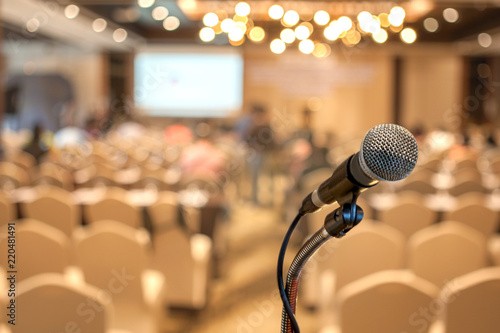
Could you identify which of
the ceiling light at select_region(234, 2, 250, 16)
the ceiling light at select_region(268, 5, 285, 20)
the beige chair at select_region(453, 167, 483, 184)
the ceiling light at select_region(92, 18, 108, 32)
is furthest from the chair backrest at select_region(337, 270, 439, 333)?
the ceiling light at select_region(92, 18, 108, 32)

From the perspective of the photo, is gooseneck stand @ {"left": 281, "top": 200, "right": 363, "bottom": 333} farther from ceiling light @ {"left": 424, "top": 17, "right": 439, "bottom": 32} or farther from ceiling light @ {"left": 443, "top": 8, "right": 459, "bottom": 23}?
ceiling light @ {"left": 424, "top": 17, "right": 439, "bottom": 32}

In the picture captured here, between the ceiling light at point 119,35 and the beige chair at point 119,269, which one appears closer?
the beige chair at point 119,269

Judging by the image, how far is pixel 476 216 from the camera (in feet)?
14.7

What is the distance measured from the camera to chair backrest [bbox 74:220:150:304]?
3.10m

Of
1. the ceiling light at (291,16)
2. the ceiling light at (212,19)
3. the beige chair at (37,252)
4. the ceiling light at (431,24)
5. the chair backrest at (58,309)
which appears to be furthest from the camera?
the ceiling light at (431,24)

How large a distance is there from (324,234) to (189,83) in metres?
17.2

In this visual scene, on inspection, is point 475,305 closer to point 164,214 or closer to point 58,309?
A: point 58,309

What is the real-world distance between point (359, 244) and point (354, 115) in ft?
52.7

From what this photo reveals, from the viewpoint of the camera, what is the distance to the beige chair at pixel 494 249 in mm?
4074

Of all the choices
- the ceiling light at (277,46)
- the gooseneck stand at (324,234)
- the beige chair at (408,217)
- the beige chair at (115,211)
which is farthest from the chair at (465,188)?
the ceiling light at (277,46)

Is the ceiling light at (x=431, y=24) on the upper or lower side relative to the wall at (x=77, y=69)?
upper

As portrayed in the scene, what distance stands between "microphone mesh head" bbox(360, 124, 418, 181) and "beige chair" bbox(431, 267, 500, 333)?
1.58m

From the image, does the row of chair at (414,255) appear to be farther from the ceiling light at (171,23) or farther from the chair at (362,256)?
the ceiling light at (171,23)

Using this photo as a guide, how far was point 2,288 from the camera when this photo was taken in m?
2.75
